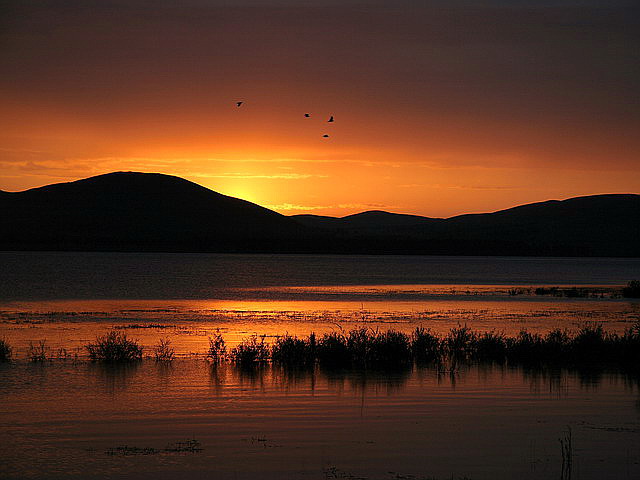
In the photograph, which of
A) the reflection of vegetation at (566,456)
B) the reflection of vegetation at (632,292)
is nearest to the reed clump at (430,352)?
the reflection of vegetation at (566,456)

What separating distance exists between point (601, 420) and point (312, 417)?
243 inches

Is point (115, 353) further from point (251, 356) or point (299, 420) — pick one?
point (299, 420)

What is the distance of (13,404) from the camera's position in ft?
57.7

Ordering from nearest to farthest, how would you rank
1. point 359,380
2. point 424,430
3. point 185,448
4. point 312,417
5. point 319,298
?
point 185,448
point 424,430
point 312,417
point 359,380
point 319,298

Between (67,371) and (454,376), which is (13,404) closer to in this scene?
(67,371)

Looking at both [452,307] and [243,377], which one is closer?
[243,377]

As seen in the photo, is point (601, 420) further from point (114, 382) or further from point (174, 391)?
point (114, 382)

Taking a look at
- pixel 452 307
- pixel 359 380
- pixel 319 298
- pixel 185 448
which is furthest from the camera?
pixel 319 298

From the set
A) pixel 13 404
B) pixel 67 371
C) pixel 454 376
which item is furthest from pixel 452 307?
pixel 13 404

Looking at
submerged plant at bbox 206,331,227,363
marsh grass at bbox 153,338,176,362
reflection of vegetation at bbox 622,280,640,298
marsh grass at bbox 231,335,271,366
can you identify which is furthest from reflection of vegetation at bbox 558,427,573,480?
reflection of vegetation at bbox 622,280,640,298

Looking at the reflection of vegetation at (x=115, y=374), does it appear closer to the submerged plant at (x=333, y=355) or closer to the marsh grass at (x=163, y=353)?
the marsh grass at (x=163, y=353)

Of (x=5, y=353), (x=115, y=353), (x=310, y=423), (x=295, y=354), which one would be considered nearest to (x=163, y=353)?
(x=115, y=353)

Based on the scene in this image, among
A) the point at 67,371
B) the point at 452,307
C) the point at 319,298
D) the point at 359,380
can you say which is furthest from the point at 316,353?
the point at 319,298

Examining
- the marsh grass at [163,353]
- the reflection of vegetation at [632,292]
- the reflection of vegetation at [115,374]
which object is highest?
the reflection of vegetation at [632,292]
